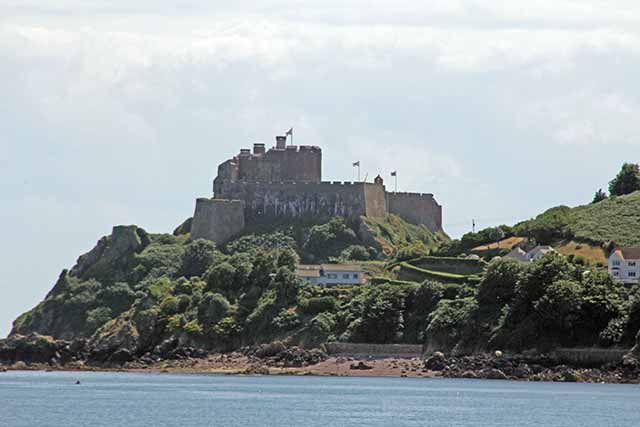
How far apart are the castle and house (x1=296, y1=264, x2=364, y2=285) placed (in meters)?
22.9

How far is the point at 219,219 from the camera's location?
162000 millimetres

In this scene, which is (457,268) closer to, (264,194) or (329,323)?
(329,323)

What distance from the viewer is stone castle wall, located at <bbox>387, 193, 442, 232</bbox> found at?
171m

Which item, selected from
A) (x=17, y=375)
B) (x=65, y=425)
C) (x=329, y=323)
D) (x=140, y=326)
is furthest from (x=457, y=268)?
(x=65, y=425)

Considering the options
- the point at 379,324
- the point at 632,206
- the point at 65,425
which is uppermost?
the point at 632,206

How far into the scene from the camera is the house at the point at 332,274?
138375mm

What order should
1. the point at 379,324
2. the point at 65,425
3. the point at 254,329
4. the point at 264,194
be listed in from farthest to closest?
the point at 264,194, the point at 254,329, the point at 379,324, the point at 65,425

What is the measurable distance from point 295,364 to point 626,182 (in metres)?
49.9

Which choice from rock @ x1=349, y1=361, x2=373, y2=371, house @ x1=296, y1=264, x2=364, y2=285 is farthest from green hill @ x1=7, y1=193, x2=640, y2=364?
rock @ x1=349, y1=361, x2=373, y2=371

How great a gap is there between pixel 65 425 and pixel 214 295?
176 ft

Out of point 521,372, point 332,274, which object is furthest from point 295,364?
point 332,274

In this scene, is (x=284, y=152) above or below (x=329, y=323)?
above

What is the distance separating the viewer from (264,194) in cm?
16462

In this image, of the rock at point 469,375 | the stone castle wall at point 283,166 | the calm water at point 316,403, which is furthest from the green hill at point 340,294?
the stone castle wall at point 283,166
